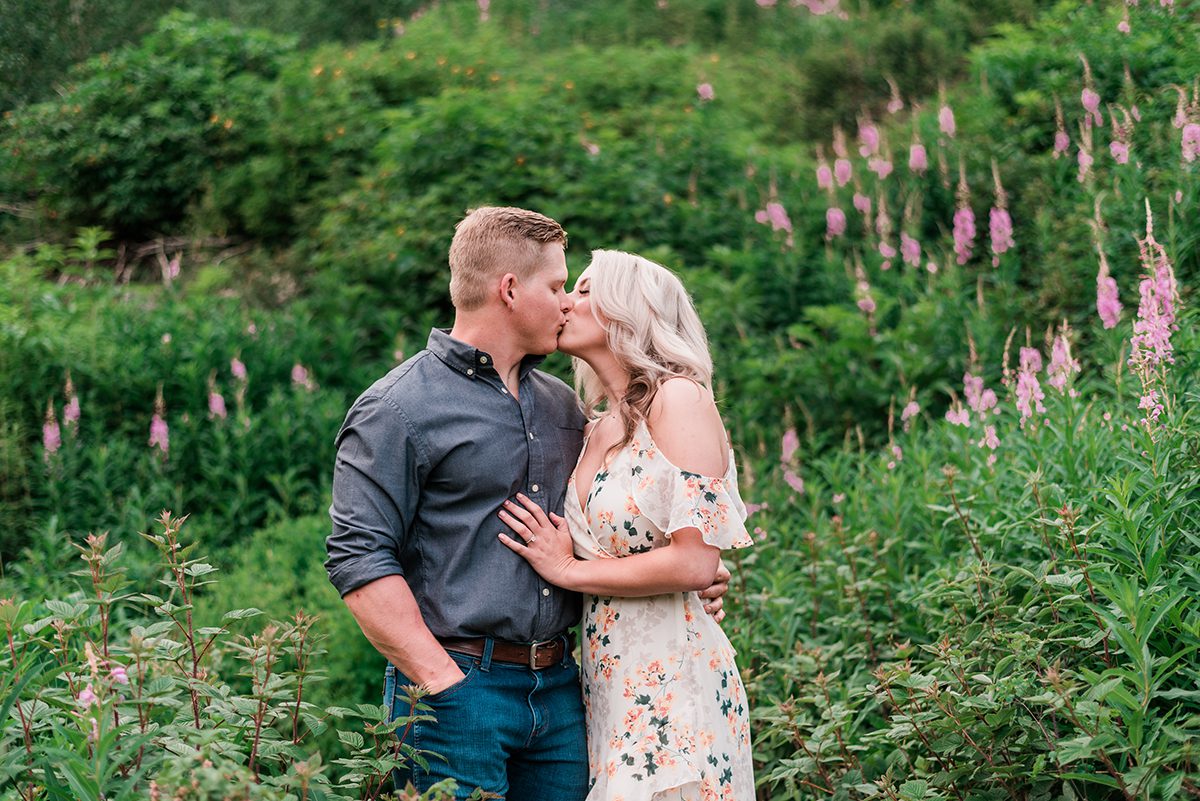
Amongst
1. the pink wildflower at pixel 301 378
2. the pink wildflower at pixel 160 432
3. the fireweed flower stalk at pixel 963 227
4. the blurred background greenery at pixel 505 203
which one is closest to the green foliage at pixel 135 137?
the blurred background greenery at pixel 505 203

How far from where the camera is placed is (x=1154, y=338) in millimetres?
3527

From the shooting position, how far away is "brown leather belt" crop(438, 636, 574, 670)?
9.69ft

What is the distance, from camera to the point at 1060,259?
6277 mm

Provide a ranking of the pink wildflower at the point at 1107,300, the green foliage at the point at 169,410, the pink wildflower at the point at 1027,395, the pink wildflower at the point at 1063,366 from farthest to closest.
Answer: the green foliage at the point at 169,410 → the pink wildflower at the point at 1107,300 → the pink wildflower at the point at 1027,395 → the pink wildflower at the point at 1063,366

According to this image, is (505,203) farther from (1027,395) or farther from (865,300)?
(1027,395)

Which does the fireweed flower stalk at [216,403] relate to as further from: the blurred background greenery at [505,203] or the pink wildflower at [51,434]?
the pink wildflower at [51,434]

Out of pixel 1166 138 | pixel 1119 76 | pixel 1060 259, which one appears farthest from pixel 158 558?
pixel 1119 76

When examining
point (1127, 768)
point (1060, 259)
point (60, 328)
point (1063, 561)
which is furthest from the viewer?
point (60, 328)

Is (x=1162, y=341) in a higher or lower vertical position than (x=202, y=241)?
higher

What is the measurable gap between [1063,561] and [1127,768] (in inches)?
24.8

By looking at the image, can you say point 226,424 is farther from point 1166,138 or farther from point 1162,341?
point 1166,138

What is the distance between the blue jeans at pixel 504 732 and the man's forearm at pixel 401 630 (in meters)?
0.05

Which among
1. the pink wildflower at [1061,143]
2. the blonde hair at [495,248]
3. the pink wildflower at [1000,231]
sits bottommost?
the pink wildflower at [1000,231]

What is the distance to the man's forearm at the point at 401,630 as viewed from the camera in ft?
9.27
